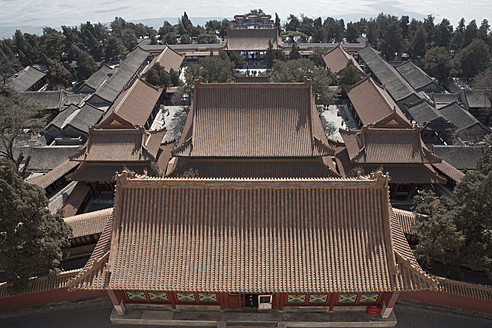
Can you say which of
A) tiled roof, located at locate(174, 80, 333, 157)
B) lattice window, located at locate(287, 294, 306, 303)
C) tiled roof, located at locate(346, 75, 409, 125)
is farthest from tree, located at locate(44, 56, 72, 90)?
lattice window, located at locate(287, 294, 306, 303)

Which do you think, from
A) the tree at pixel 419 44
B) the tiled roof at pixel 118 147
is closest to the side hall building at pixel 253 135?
the tiled roof at pixel 118 147

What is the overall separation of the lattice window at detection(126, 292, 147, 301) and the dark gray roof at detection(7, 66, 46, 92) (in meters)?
55.3

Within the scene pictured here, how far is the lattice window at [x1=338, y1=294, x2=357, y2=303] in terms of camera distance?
18000 mm

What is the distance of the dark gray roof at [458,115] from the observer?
42.0 meters

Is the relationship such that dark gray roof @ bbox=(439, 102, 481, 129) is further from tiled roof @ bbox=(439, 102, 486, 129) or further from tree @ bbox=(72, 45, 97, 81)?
tree @ bbox=(72, 45, 97, 81)

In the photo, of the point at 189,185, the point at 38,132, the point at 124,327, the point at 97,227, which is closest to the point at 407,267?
the point at 189,185

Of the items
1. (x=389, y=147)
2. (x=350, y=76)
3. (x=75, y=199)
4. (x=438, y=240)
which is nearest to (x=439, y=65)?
(x=350, y=76)

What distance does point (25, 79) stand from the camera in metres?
59.2

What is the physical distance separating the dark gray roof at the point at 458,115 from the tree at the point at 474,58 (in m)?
19.2

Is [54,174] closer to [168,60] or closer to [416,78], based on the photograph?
[168,60]

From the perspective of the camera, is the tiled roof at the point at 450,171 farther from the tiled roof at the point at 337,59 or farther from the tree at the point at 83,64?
the tree at the point at 83,64

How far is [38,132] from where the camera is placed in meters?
46.2

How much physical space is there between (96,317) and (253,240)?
12267 mm

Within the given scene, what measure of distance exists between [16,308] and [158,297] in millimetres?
10026
